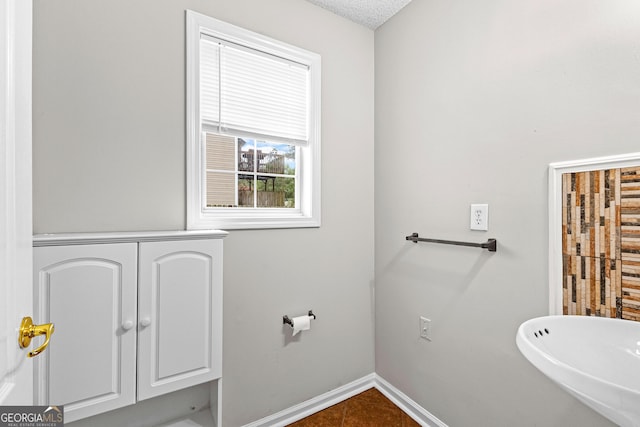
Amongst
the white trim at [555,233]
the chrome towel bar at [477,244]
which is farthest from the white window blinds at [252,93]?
the white trim at [555,233]

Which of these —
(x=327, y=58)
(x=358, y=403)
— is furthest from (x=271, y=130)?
(x=358, y=403)

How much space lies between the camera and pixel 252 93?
65.2 inches

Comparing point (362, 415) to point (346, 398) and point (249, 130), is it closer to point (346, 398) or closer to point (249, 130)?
point (346, 398)

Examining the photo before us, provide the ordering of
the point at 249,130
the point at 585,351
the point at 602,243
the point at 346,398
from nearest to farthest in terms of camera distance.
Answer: the point at 585,351, the point at 602,243, the point at 249,130, the point at 346,398

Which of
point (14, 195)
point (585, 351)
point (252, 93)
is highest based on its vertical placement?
point (252, 93)

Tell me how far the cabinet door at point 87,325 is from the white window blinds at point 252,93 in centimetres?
83

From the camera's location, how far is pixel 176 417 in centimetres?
144

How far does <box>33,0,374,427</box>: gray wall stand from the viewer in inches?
47.0

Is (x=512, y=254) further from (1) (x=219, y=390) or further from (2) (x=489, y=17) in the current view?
(1) (x=219, y=390)

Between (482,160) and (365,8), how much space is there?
124 centimetres

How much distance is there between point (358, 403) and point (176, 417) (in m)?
1.09

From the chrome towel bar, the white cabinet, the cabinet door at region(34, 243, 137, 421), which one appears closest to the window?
the white cabinet

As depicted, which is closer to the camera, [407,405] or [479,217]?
[479,217]

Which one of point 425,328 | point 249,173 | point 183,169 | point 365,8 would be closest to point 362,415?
point 425,328
